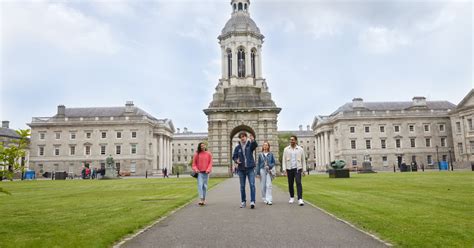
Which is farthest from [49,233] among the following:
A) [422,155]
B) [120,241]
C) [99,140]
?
[422,155]

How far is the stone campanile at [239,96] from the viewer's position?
1538 inches

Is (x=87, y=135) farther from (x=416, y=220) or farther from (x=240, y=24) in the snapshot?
Answer: (x=416, y=220)

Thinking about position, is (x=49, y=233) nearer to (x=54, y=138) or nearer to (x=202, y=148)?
(x=202, y=148)

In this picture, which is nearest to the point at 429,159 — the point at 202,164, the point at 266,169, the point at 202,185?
the point at 266,169

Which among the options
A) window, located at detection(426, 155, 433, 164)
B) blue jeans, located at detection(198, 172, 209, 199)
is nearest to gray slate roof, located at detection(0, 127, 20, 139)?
blue jeans, located at detection(198, 172, 209, 199)

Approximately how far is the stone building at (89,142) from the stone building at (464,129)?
56.3 meters

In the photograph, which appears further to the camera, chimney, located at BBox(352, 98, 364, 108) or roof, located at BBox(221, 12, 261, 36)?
chimney, located at BBox(352, 98, 364, 108)

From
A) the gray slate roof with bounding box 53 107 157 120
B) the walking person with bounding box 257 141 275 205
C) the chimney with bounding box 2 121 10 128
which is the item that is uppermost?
the gray slate roof with bounding box 53 107 157 120

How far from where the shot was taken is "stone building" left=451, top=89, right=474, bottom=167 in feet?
206

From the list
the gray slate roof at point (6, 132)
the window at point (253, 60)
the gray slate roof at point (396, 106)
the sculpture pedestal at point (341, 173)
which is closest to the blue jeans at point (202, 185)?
the sculpture pedestal at point (341, 173)

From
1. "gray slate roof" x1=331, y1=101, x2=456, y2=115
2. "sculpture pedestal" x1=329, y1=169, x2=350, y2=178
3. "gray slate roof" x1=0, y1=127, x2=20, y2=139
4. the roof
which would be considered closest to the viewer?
"sculpture pedestal" x1=329, y1=169, x2=350, y2=178

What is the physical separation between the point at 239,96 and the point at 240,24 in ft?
29.9

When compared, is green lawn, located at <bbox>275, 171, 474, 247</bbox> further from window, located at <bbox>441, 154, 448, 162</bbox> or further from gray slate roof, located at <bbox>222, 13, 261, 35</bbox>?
window, located at <bbox>441, 154, 448, 162</bbox>

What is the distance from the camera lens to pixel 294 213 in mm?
9195
